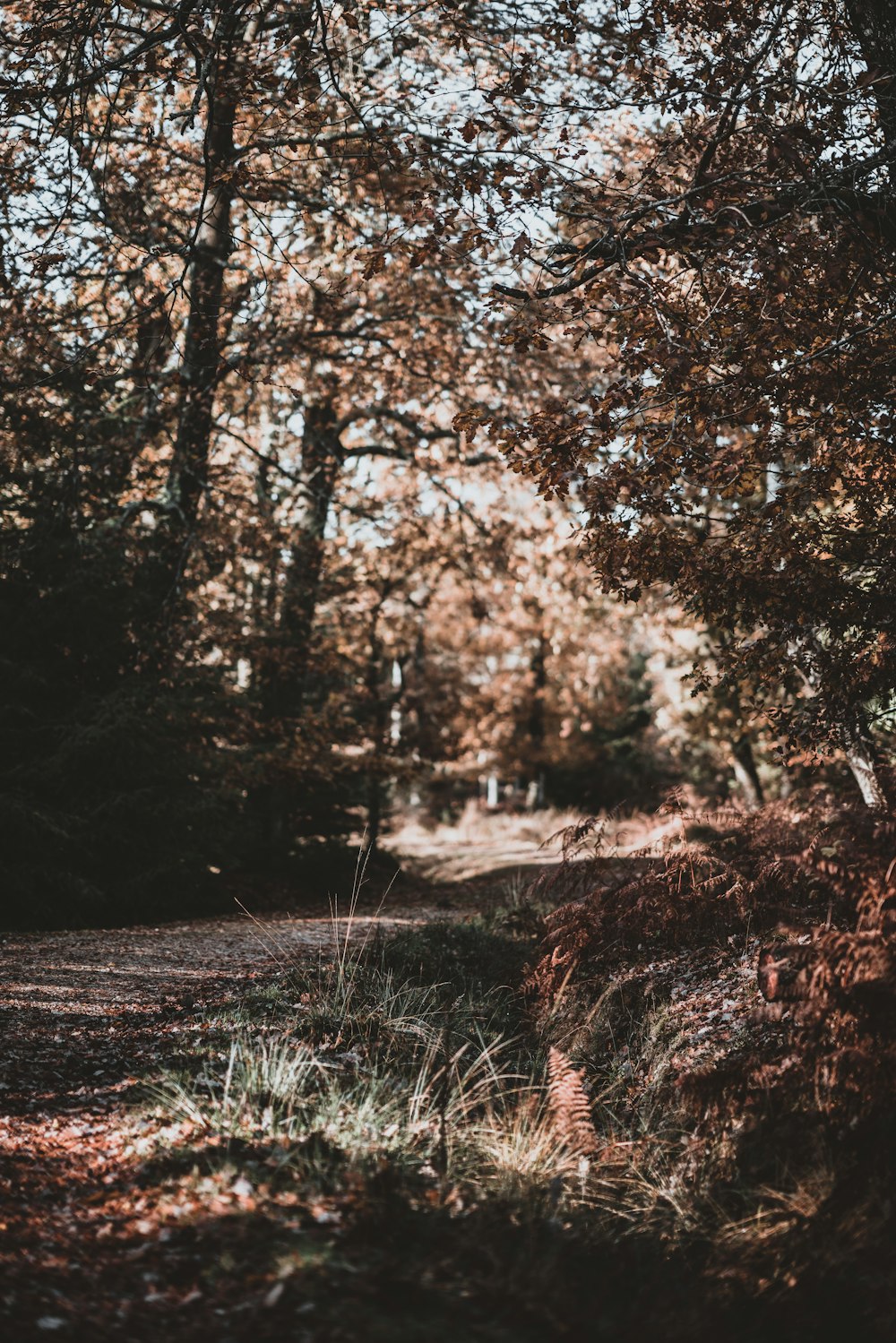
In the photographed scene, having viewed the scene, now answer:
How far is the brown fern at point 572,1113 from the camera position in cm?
362

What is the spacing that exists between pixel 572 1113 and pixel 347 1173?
1109 mm

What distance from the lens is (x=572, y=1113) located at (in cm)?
385

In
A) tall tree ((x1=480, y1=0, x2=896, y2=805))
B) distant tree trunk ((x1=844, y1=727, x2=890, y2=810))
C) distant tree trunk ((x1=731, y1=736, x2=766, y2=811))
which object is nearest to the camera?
tall tree ((x1=480, y1=0, x2=896, y2=805))

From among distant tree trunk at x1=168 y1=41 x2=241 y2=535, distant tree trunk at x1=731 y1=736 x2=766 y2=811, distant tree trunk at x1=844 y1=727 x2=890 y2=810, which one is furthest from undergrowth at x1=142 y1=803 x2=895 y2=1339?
distant tree trunk at x1=731 y1=736 x2=766 y2=811

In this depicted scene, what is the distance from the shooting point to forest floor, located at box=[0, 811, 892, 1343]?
255 centimetres

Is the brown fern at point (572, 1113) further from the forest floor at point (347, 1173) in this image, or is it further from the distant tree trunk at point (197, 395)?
the distant tree trunk at point (197, 395)

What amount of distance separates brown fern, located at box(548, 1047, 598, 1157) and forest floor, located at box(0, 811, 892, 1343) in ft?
0.21

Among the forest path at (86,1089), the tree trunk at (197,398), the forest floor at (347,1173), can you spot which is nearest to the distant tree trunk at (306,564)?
the tree trunk at (197,398)

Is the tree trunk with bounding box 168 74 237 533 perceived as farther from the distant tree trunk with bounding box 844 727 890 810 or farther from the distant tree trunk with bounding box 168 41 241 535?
the distant tree trunk with bounding box 844 727 890 810

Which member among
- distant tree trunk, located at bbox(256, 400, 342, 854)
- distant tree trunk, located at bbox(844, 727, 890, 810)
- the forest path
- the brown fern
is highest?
distant tree trunk, located at bbox(256, 400, 342, 854)

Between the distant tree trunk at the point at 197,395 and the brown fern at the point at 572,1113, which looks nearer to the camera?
the brown fern at the point at 572,1113

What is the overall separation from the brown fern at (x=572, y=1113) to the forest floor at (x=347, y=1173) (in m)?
0.06

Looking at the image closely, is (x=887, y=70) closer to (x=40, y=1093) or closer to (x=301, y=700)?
(x=40, y=1093)

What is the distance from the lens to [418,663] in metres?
25.7
